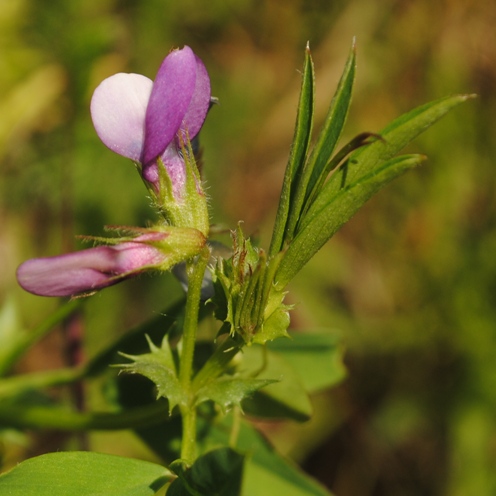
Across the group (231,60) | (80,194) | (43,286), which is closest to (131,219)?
(80,194)

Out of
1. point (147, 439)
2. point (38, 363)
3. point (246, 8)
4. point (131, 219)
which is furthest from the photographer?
point (246, 8)

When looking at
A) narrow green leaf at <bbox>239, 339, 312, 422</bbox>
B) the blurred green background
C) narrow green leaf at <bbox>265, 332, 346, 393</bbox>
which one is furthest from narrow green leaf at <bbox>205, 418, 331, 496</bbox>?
the blurred green background

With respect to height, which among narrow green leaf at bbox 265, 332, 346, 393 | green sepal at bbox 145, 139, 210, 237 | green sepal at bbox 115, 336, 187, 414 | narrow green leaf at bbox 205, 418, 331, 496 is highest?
green sepal at bbox 145, 139, 210, 237

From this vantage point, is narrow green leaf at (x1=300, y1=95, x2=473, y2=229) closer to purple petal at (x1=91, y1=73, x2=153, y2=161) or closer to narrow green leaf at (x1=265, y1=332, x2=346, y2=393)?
purple petal at (x1=91, y1=73, x2=153, y2=161)

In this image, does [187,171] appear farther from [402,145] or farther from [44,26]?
[44,26]

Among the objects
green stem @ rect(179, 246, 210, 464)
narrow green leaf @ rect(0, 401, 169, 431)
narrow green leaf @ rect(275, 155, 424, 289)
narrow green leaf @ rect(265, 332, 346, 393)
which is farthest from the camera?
narrow green leaf @ rect(265, 332, 346, 393)

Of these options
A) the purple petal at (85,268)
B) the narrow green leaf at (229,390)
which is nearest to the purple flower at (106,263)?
the purple petal at (85,268)
